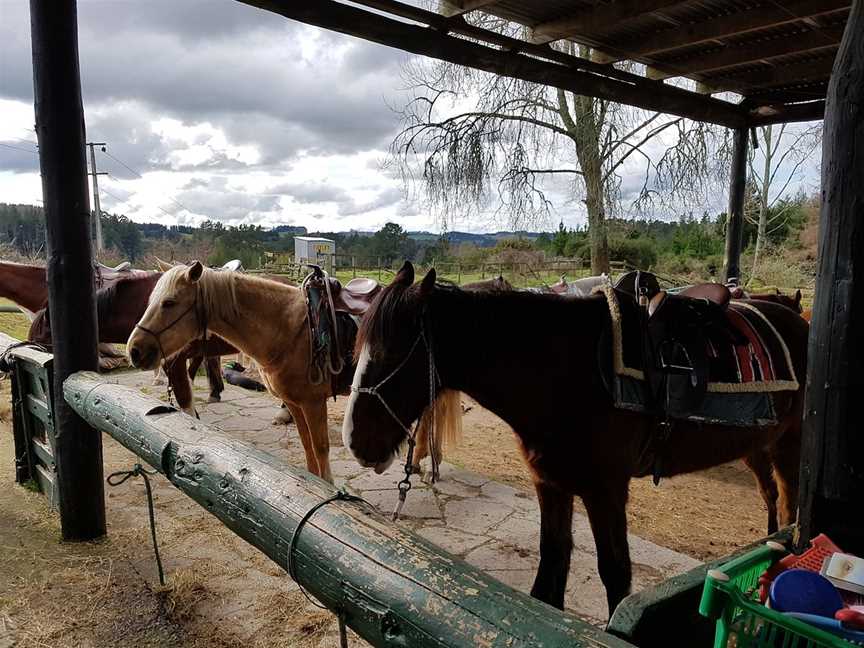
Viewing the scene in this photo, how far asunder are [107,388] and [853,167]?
3.18m

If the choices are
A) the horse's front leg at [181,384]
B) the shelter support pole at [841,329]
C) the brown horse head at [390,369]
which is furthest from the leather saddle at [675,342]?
the horse's front leg at [181,384]

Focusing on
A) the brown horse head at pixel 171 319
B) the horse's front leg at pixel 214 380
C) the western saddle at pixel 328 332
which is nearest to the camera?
the brown horse head at pixel 171 319

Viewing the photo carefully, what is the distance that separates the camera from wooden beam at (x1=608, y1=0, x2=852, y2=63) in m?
3.15

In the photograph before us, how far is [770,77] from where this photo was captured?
4609 mm

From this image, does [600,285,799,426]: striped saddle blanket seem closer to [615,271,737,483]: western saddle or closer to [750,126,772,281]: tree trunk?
[615,271,737,483]: western saddle

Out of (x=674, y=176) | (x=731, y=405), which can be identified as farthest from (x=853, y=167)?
(x=674, y=176)

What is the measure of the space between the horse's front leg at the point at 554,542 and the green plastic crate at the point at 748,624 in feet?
4.65

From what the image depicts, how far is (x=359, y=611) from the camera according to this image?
119 cm

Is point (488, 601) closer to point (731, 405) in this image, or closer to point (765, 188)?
point (731, 405)

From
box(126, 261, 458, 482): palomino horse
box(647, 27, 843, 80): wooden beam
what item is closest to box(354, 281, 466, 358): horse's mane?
box(126, 261, 458, 482): palomino horse

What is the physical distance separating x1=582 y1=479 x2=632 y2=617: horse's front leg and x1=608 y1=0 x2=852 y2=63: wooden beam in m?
3.14

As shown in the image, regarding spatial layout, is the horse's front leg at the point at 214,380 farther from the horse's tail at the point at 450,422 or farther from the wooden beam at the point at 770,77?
the wooden beam at the point at 770,77

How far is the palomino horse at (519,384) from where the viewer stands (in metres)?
1.98

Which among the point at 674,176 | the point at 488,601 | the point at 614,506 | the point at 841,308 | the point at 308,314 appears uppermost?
the point at 674,176
